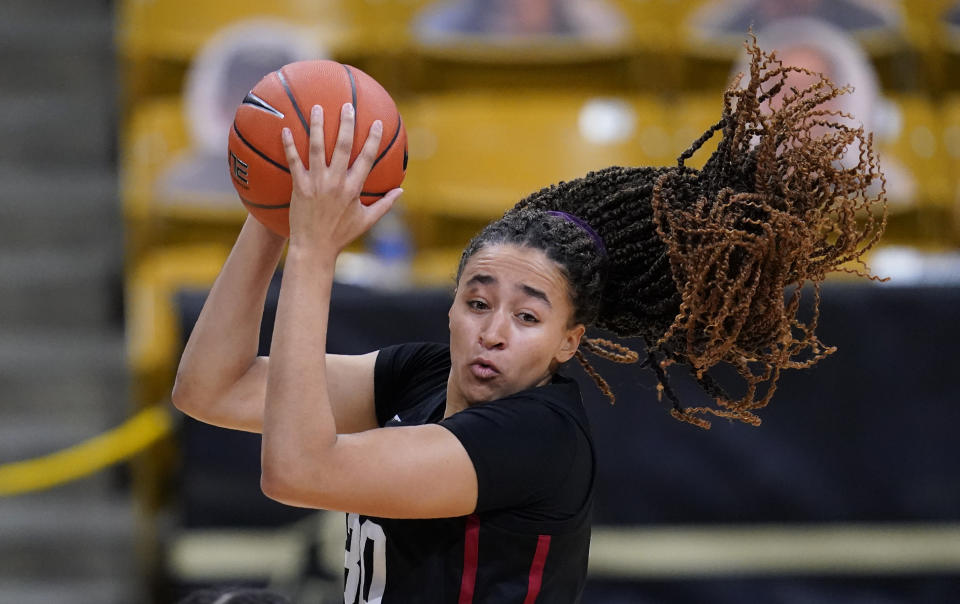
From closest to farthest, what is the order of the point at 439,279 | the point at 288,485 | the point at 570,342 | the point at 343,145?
the point at 288,485, the point at 343,145, the point at 570,342, the point at 439,279

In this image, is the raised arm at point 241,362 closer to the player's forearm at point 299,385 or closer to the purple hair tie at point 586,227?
the player's forearm at point 299,385

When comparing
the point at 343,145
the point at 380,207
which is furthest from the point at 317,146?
the point at 380,207

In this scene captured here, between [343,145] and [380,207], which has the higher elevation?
[343,145]

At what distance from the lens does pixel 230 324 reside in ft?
8.36

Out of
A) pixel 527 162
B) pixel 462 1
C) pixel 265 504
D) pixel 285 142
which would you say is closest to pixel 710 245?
pixel 285 142

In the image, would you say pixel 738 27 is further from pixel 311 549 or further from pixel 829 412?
pixel 311 549

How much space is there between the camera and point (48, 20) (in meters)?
6.90

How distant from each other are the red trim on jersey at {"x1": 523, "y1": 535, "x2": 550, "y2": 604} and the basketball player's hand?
0.66 meters

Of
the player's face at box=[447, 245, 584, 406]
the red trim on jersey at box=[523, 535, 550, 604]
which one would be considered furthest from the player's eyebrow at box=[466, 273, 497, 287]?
the red trim on jersey at box=[523, 535, 550, 604]

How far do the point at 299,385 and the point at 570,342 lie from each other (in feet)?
2.01

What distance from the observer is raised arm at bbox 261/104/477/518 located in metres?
2.03

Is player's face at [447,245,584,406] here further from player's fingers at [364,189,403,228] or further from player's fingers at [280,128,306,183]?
player's fingers at [280,128,306,183]

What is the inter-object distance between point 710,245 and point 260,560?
2840 millimetres

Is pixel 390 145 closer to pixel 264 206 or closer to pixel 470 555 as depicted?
pixel 264 206
